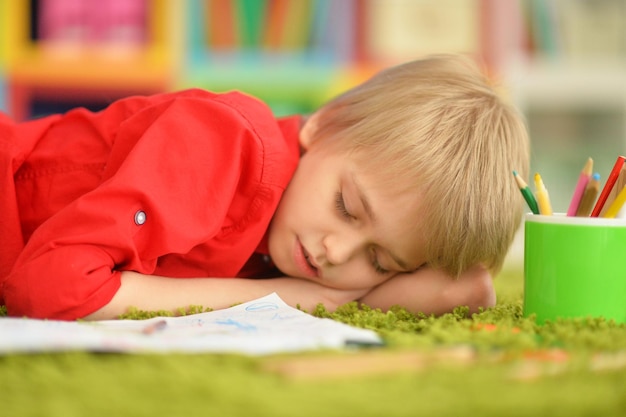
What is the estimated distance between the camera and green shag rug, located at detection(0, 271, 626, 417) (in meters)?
0.45

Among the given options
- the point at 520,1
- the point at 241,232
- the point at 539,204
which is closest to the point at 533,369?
the point at 539,204

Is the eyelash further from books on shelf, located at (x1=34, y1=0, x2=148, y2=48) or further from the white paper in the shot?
books on shelf, located at (x1=34, y1=0, x2=148, y2=48)

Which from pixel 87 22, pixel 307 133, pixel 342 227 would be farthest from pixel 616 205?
pixel 87 22

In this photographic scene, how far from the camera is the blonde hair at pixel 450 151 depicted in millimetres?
914

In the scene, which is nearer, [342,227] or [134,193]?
[134,193]

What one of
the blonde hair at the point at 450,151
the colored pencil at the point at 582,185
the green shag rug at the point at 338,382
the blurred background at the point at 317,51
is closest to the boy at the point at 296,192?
the blonde hair at the point at 450,151

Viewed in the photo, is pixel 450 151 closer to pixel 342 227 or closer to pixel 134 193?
pixel 342 227

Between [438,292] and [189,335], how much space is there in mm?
413

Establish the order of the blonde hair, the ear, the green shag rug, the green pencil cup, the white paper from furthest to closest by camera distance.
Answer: the ear → the blonde hair → the green pencil cup → the white paper → the green shag rug

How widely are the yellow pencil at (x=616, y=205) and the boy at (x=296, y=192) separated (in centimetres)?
15

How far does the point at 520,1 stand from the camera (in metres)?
2.57

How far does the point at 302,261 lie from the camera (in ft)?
3.17

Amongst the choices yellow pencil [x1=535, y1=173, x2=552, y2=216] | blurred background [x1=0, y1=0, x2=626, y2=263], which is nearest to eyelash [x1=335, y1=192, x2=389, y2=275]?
yellow pencil [x1=535, y1=173, x2=552, y2=216]

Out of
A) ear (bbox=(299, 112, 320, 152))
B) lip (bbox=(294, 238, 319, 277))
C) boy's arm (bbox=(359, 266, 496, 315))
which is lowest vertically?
boy's arm (bbox=(359, 266, 496, 315))
